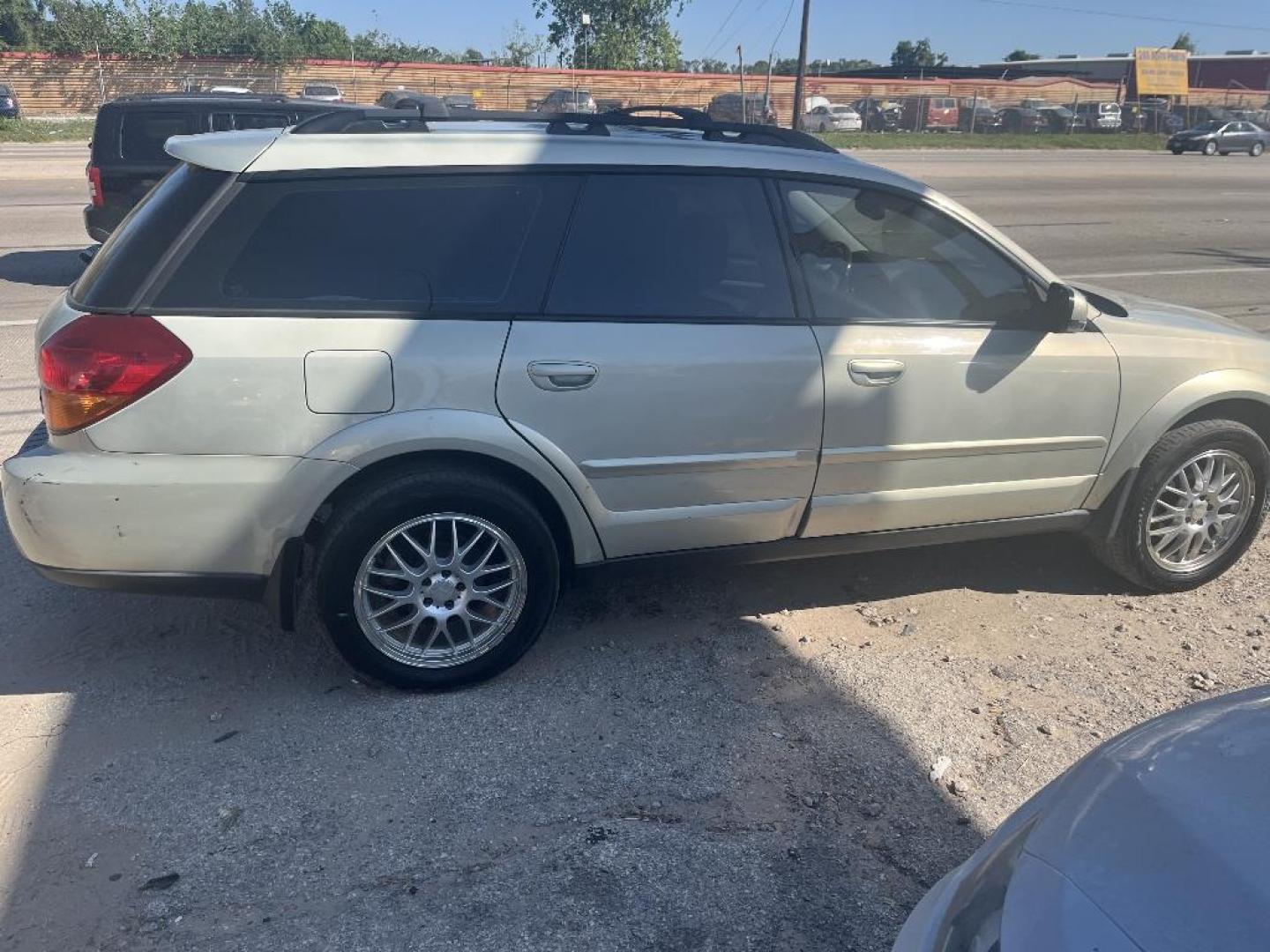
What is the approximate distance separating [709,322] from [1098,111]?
54.9 m

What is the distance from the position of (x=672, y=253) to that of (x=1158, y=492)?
2.19 metres

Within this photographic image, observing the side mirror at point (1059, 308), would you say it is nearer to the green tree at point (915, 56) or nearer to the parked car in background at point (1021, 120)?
A: the parked car in background at point (1021, 120)

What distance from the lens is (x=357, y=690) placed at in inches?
152

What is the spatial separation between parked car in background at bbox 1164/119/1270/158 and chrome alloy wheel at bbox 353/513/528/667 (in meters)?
44.5

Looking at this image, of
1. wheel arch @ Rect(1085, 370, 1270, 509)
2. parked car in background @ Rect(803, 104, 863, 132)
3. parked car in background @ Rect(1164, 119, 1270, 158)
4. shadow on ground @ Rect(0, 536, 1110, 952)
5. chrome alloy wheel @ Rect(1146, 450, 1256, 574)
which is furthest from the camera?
parked car in background @ Rect(803, 104, 863, 132)

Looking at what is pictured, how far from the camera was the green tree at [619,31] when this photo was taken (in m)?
68.4

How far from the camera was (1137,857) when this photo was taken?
69.7 inches

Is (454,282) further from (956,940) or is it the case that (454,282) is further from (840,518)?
(956,940)

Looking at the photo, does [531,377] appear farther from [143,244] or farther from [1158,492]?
[1158,492]

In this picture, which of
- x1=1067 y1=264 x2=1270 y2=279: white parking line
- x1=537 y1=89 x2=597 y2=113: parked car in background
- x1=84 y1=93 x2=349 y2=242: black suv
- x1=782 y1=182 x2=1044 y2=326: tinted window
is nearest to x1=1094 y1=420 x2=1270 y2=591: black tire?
x1=782 y1=182 x2=1044 y2=326: tinted window

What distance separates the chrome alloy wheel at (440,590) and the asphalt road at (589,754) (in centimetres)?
18

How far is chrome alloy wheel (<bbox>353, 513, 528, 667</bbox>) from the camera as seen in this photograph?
3.69 m

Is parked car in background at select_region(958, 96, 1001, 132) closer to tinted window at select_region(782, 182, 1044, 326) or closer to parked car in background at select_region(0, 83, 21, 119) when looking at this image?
parked car in background at select_region(0, 83, 21, 119)

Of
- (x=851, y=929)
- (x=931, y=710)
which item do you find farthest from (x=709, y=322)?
(x=851, y=929)
